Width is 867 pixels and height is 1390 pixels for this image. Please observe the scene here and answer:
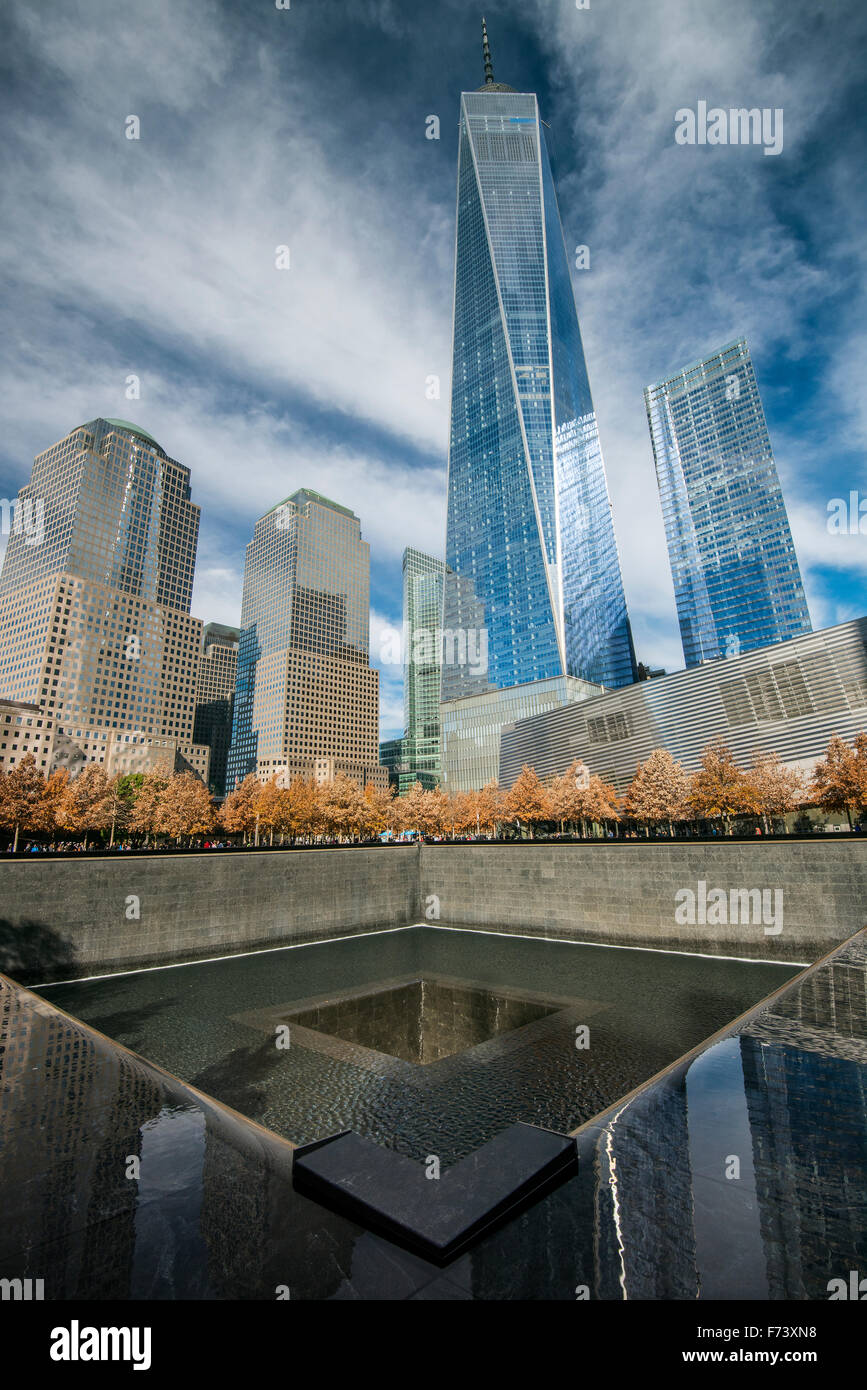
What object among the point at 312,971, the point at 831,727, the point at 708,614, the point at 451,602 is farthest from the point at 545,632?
the point at 312,971

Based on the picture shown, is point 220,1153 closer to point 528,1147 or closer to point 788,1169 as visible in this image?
point 528,1147

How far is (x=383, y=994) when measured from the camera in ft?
71.8

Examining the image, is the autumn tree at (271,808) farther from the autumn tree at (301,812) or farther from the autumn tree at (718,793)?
the autumn tree at (718,793)

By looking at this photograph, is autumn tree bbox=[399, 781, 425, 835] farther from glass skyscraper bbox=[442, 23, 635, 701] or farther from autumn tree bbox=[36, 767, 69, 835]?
glass skyscraper bbox=[442, 23, 635, 701]

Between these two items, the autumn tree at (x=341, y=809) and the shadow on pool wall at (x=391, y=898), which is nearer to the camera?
the shadow on pool wall at (x=391, y=898)

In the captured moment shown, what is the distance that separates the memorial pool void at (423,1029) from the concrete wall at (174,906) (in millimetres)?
1265

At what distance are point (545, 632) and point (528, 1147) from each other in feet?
487

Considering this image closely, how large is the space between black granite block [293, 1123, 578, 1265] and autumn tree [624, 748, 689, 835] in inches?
2517

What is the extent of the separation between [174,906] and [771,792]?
58.7 metres

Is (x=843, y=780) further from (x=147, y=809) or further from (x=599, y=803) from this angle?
(x=147, y=809)

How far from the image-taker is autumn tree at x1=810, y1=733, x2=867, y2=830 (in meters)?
53.0

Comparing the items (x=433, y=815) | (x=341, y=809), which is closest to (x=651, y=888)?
(x=433, y=815)

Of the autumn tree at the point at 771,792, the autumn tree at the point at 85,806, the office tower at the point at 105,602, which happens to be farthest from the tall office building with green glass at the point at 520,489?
the autumn tree at the point at 85,806

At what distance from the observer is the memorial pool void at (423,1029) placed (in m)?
12.0
